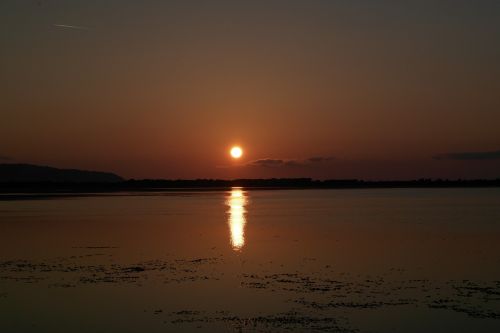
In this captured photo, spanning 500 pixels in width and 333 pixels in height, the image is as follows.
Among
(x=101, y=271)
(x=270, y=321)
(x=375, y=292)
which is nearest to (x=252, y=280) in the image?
(x=375, y=292)

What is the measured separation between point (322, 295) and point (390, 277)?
108 inches

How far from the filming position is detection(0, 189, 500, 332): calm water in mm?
11055

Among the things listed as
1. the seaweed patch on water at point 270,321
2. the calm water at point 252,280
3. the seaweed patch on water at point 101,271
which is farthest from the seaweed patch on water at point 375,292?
the seaweed patch on water at point 101,271

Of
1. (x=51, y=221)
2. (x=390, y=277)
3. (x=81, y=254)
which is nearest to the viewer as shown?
(x=390, y=277)

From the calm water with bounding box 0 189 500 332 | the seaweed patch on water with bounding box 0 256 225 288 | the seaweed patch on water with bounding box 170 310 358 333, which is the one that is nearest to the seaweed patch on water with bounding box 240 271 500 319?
the calm water with bounding box 0 189 500 332

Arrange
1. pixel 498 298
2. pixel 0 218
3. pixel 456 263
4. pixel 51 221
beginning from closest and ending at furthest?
pixel 498 298
pixel 456 263
pixel 51 221
pixel 0 218

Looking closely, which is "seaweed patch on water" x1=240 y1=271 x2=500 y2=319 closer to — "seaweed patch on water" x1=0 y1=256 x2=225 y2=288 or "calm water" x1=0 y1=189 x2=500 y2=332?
"calm water" x1=0 y1=189 x2=500 y2=332

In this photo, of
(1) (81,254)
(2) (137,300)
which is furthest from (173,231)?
(2) (137,300)

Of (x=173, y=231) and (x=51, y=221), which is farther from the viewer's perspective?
(x=51, y=221)

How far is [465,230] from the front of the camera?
82.9ft

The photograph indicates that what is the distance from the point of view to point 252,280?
48.1 ft

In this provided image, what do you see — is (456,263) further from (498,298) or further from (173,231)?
(173,231)

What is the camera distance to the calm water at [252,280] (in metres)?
11.1

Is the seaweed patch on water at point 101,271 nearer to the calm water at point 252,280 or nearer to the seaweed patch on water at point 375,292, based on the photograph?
the calm water at point 252,280
